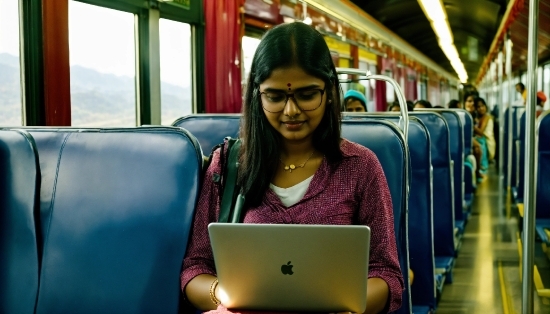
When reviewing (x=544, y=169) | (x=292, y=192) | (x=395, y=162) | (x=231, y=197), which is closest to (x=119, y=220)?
(x=231, y=197)

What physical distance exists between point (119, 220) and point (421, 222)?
161 centimetres

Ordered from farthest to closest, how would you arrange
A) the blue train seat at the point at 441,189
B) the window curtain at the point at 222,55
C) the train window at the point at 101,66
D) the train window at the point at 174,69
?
the window curtain at the point at 222,55 → the train window at the point at 174,69 → the blue train seat at the point at 441,189 → the train window at the point at 101,66

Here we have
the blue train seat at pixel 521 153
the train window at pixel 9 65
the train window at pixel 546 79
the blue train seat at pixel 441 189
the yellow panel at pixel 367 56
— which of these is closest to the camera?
the train window at pixel 9 65

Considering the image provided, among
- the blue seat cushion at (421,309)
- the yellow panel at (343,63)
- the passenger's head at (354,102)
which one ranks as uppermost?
the yellow panel at (343,63)

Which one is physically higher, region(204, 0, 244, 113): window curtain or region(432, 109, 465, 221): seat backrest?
region(204, 0, 244, 113): window curtain

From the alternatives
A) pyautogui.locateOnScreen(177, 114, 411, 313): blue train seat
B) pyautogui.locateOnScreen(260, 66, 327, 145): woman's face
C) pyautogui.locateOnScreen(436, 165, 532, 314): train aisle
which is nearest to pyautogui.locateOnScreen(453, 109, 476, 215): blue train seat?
pyautogui.locateOnScreen(436, 165, 532, 314): train aisle

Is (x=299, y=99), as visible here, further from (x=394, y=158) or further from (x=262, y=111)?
(x=394, y=158)

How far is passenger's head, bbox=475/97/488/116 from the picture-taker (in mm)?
9562

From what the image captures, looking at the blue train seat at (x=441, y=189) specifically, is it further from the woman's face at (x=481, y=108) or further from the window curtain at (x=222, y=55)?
the woman's face at (x=481, y=108)

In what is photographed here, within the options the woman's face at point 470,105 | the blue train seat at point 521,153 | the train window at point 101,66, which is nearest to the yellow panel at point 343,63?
the woman's face at point 470,105

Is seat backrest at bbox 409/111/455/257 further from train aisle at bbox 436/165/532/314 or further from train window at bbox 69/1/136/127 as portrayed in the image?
train window at bbox 69/1/136/127

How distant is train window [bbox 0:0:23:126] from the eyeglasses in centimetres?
163

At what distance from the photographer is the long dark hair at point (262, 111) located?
1811mm

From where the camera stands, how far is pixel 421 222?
10.1 ft
